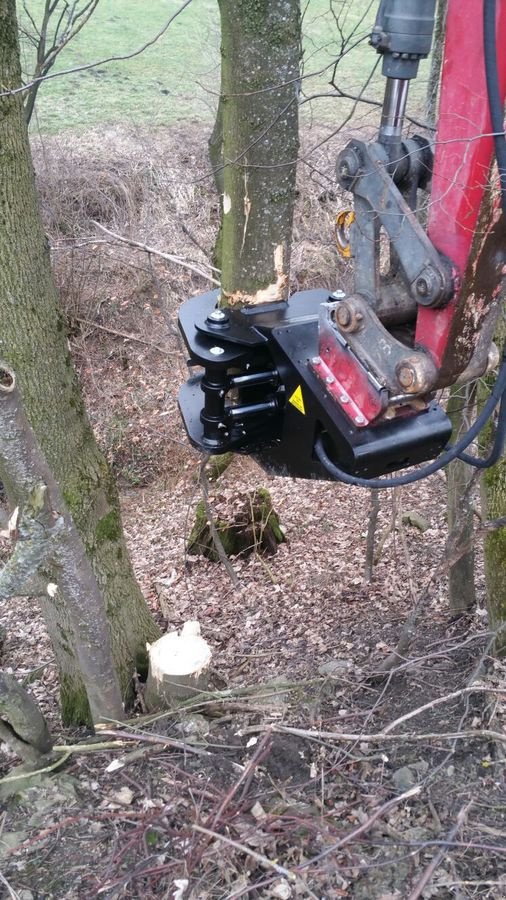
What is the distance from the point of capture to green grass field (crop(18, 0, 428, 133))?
11.8 m

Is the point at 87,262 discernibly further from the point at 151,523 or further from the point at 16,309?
the point at 16,309

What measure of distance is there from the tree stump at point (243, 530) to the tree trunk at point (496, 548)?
2.93 m

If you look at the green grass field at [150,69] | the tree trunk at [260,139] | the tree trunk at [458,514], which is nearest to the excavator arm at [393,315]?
the tree trunk at [260,139]

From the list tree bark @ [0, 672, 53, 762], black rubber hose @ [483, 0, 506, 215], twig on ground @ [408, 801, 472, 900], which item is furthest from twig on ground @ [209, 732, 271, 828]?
black rubber hose @ [483, 0, 506, 215]

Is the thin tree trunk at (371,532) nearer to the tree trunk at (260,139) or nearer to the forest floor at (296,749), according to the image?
the forest floor at (296,749)

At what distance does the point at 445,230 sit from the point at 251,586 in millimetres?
4193

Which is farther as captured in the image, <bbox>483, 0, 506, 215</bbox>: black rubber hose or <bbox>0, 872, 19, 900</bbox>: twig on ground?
<bbox>0, 872, 19, 900</bbox>: twig on ground

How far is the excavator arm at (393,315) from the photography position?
1.87m

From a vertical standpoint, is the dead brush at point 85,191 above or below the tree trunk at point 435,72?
below

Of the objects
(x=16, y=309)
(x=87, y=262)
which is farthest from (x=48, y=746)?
(x=87, y=262)

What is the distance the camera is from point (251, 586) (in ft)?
19.0

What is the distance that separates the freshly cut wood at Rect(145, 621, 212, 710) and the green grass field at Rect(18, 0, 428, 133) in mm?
9430

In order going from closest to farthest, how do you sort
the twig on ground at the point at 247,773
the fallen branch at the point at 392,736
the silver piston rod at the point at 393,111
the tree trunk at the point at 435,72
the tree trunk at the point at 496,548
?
the silver piston rod at the point at 393,111
the twig on ground at the point at 247,773
the fallen branch at the point at 392,736
the tree trunk at the point at 496,548
the tree trunk at the point at 435,72

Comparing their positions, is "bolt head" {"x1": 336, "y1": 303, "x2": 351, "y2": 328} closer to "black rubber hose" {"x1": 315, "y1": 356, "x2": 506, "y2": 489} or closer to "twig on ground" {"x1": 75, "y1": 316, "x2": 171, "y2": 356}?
"black rubber hose" {"x1": 315, "y1": 356, "x2": 506, "y2": 489}
